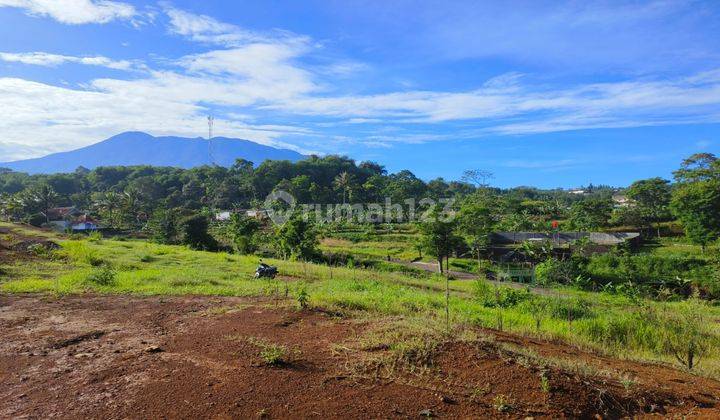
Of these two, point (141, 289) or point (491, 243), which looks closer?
point (141, 289)

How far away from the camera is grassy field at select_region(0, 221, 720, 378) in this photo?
25.7ft

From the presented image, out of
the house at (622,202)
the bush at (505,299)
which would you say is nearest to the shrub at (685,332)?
the bush at (505,299)

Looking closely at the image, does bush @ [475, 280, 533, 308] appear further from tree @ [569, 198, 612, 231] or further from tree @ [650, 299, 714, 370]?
tree @ [569, 198, 612, 231]

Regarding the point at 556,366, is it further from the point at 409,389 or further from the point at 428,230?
the point at 428,230

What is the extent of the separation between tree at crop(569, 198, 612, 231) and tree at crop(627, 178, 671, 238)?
3383mm

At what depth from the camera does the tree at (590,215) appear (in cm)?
4584

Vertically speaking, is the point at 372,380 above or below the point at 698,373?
above

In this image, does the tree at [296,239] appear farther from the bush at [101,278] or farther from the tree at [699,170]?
the tree at [699,170]

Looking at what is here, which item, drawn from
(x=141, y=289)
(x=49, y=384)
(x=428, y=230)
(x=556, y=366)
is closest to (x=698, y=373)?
(x=556, y=366)

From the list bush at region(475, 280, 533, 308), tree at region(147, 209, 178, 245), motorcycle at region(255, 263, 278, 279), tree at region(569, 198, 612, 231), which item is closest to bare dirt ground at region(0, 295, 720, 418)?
bush at region(475, 280, 533, 308)

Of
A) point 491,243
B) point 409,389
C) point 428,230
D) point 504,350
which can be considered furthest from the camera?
point 491,243

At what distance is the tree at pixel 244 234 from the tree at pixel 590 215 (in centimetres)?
3380

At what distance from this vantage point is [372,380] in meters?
4.68

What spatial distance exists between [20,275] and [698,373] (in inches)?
655
